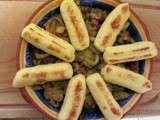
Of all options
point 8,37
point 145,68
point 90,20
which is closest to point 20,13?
point 8,37

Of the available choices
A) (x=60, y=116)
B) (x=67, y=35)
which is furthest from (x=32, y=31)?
(x=60, y=116)

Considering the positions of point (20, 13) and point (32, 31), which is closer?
point (32, 31)

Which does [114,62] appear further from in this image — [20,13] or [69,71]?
[20,13]

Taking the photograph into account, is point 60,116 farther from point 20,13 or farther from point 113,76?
point 20,13

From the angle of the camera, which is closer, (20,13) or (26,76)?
(26,76)

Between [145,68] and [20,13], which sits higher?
[20,13]

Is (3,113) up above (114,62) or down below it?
below

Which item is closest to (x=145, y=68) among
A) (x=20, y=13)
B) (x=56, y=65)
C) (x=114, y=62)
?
(x=114, y=62)
